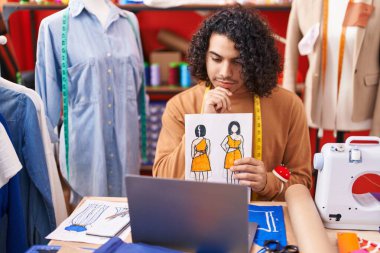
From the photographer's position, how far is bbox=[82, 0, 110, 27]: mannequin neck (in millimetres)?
2176

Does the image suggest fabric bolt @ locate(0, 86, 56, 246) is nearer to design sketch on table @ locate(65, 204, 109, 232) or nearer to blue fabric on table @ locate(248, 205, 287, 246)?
design sketch on table @ locate(65, 204, 109, 232)

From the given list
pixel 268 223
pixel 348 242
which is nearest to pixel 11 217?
pixel 268 223

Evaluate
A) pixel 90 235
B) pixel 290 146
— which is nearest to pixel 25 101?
pixel 90 235

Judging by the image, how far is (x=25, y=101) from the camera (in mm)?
1630

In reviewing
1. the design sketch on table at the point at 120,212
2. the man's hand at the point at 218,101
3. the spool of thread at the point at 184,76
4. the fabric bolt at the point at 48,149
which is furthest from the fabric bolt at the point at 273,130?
the spool of thread at the point at 184,76

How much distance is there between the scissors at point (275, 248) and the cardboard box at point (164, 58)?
2451 mm

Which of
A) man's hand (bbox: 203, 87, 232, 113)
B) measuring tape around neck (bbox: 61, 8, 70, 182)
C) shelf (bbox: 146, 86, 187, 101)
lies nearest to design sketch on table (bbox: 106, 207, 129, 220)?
man's hand (bbox: 203, 87, 232, 113)

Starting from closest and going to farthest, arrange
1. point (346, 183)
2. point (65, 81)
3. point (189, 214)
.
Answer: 1. point (189, 214)
2. point (346, 183)
3. point (65, 81)

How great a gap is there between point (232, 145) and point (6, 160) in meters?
0.76

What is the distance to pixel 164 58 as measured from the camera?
350 cm

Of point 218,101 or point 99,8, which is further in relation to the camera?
point 99,8

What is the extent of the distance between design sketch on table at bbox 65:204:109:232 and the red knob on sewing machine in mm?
634

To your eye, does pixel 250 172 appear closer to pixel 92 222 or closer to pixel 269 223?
pixel 269 223

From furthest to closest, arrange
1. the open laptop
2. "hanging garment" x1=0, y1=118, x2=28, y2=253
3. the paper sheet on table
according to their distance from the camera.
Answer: "hanging garment" x1=0, y1=118, x2=28, y2=253, the paper sheet on table, the open laptop
